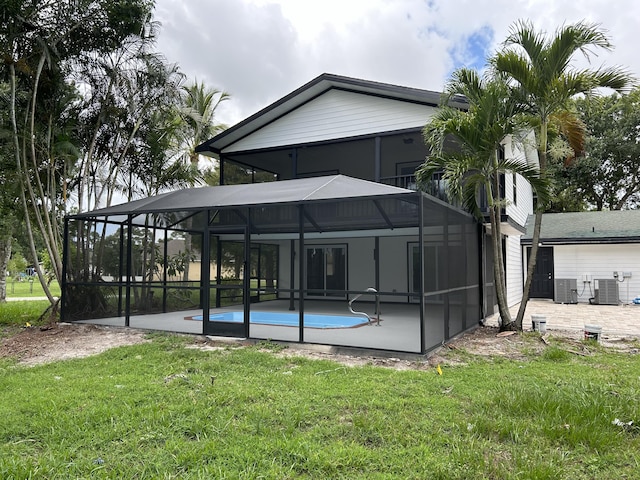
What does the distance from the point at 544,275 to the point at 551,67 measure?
10.0 meters

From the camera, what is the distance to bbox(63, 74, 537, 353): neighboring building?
23.2 feet

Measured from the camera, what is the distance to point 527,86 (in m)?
7.70

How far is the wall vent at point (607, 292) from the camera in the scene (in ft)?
45.5

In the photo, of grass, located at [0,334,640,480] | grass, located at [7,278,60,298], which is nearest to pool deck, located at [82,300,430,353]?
grass, located at [0,334,640,480]

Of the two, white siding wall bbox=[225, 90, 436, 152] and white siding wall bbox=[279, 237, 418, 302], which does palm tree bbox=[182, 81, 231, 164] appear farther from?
white siding wall bbox=[279, 237, 418, 302]

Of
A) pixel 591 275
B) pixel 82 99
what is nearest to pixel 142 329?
pixel 82 99

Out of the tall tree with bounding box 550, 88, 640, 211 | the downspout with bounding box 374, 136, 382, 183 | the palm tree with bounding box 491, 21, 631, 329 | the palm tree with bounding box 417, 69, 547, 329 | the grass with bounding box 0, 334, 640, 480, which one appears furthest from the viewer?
the tall tree with bounding box 550, 88, 640, 211

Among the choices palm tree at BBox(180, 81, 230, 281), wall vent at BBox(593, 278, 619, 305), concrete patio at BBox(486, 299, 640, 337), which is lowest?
concrete patio at BBox(486, 299, 640, 337)

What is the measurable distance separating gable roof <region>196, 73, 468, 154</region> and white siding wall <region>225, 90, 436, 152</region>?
0.47 feet

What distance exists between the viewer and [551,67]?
7434 millimetres

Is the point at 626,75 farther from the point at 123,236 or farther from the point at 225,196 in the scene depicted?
the point at 123,236

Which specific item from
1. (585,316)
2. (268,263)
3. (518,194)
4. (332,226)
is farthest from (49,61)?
(585,316)

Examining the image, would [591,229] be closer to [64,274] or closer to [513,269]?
[513,269]

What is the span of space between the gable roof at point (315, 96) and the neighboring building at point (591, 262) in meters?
7.47
